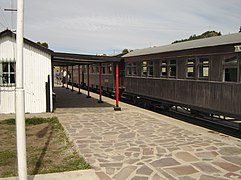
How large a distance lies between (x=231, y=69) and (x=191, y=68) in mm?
2185

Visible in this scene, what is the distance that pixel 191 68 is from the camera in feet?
34.7

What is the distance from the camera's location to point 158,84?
13.0 m

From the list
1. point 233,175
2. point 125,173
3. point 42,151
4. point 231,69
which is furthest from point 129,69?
point 233,175

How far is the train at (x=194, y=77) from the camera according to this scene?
27.8 ft

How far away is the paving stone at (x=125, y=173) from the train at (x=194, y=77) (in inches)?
177

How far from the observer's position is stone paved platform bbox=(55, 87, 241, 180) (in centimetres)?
510

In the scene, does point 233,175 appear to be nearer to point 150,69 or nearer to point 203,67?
point 203,67

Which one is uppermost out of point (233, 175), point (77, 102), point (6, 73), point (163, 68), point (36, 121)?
point (163, 68)

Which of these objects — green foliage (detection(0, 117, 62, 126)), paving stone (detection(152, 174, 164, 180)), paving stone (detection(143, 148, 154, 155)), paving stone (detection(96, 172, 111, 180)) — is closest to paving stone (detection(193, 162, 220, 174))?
paving stone (detection(152, 174, 164, 180))

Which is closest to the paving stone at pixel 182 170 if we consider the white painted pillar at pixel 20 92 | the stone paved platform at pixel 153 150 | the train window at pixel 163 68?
the stone paved platform at pixel 153 150

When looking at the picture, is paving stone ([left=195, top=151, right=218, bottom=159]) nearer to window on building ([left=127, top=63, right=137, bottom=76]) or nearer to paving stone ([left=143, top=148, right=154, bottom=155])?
paving stone ([left=143, top=148, right=154, bottom=155])

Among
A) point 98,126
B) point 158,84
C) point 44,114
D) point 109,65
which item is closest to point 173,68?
point 158,84

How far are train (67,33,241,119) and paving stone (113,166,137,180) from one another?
450 centimetres

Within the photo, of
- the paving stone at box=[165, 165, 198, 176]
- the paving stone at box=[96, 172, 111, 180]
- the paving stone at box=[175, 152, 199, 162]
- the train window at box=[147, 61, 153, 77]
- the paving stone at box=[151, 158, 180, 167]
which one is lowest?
the paving stone at box=[96, 172, 111, 180]
